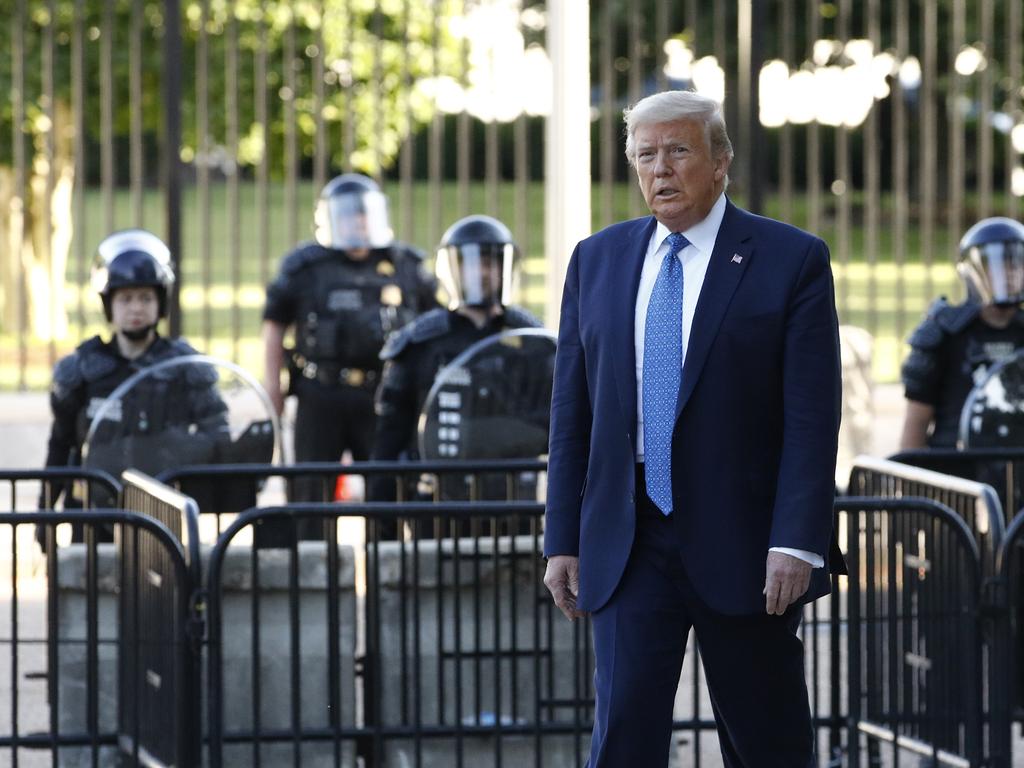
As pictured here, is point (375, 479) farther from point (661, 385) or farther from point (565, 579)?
point (661, 385)

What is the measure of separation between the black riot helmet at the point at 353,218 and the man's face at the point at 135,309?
2.12 metres

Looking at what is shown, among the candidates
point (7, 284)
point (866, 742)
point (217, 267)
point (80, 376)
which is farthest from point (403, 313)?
point (217, 267)

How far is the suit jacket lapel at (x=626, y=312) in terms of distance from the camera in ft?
12.5

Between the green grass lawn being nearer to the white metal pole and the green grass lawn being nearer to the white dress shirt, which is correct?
the white metal pole

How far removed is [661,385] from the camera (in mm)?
3797

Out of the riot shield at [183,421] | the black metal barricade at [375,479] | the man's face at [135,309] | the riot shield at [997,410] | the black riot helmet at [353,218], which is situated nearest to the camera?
the black metal barricade at [375,479]

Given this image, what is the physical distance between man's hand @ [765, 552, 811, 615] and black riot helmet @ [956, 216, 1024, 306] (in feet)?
11.6

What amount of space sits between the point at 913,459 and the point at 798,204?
2695 cm

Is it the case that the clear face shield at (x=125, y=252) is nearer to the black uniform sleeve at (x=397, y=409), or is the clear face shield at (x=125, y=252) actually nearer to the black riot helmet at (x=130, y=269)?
the black riot helmet at (x=130, y=269)

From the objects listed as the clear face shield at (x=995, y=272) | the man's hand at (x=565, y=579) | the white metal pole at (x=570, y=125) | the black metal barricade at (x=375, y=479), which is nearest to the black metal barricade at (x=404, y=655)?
the black metal barricade at (x=375, y=479)

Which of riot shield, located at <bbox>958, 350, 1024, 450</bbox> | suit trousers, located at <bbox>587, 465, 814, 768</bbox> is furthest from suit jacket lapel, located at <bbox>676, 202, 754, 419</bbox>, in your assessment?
riot shield, located at <bbox>958, 350, 1024, 450</bbox>

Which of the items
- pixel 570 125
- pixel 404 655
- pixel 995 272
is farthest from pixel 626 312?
pixel 995 272

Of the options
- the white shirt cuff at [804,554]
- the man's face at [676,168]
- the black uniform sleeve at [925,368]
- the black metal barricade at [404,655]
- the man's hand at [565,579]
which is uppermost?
the man's face at [676,168]

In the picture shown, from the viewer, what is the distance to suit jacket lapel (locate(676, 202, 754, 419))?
3738 millimetres
